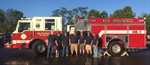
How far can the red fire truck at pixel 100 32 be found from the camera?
1694cm

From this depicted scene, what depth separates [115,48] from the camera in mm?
17078

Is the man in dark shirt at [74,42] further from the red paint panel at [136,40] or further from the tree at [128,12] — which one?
the tree at [128,12]

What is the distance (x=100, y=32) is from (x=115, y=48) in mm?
1369

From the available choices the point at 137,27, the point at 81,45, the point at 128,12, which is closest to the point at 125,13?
the point at 128,12

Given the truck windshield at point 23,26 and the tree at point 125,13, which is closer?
the truck windshield at point 23,26

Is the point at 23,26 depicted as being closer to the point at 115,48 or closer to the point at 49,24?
the point at 49,24

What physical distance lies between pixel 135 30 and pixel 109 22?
168 cm

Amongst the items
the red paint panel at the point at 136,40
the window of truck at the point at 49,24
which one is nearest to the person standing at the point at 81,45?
the window of truck at the point at 49,24

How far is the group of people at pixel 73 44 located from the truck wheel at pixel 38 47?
817mm

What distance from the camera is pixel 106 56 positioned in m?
17.0

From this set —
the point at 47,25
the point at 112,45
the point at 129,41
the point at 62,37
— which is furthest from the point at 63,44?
the point at 129,41

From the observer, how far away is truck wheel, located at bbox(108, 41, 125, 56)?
17016 millimetres

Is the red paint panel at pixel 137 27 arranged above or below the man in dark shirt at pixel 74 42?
above

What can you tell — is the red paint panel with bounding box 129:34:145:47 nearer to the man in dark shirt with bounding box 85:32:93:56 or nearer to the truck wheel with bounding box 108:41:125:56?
the truck wheel with bounding box 108:41:125:56
